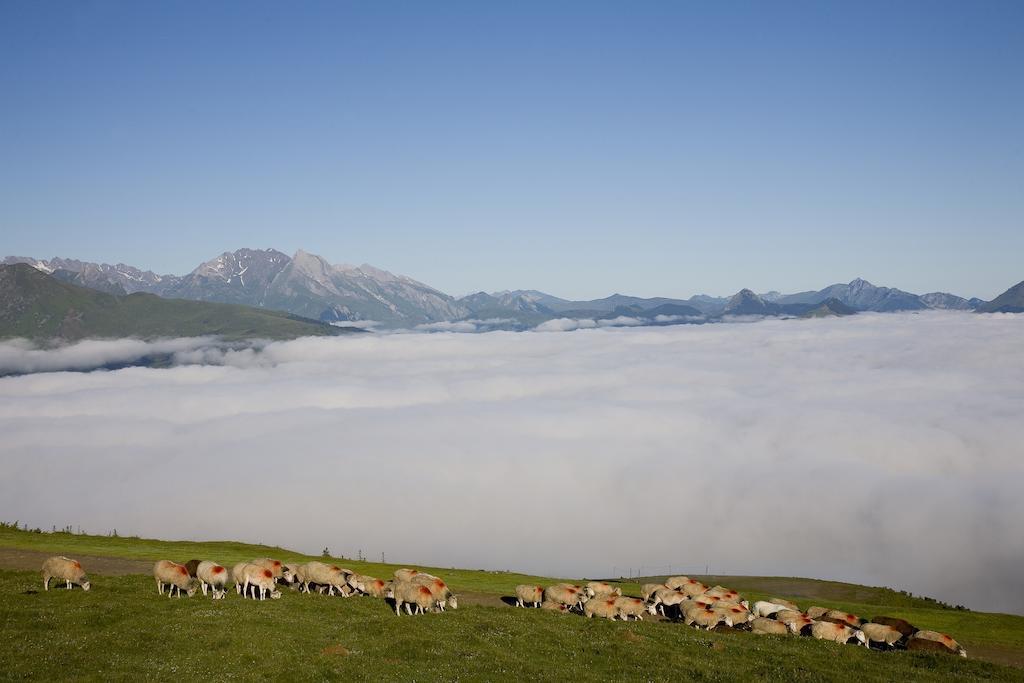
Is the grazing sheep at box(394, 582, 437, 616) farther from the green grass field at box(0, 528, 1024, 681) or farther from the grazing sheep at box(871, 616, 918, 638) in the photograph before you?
the grazing sheep at box(871, 616, 918, 638)

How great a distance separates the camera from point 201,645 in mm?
26672

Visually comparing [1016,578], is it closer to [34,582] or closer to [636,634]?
[636,634]

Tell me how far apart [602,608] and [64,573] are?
2858 cm

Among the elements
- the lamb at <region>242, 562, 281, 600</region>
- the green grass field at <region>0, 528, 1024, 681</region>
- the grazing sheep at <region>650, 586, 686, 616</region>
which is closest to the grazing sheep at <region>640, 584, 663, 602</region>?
the grazing sheep at <region>650, 586, 686, 616</region>

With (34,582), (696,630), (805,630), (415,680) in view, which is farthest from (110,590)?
(805,630)

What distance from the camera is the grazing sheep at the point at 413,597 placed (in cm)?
3441

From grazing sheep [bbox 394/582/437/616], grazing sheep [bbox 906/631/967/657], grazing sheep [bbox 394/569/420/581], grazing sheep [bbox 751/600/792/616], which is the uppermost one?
grazing sheep [bbox 394/582/437/616]

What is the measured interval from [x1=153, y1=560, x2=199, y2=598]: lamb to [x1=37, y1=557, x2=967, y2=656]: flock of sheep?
1.9 inches

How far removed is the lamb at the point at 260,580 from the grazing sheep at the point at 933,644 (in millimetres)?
32999

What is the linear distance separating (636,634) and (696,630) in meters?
4.78

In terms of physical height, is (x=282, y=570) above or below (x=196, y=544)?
above

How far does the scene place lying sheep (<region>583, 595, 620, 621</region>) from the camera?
37375 millimetres

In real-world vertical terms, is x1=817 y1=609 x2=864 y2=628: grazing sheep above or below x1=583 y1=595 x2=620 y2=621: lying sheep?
below

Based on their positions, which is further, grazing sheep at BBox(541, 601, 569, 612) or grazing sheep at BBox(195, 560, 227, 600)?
grazing sheep at BBox(541, 601, 569, 612)
